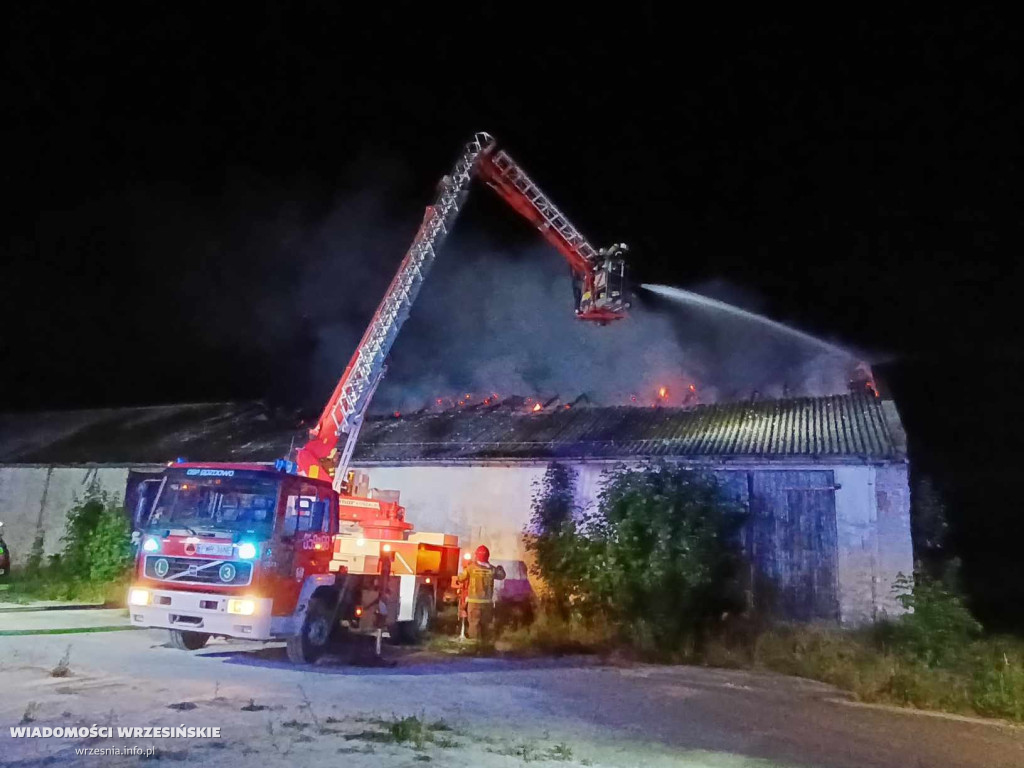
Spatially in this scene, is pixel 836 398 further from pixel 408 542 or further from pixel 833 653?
pixel 408 542

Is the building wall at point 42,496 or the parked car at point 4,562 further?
the building wall at point 42,496

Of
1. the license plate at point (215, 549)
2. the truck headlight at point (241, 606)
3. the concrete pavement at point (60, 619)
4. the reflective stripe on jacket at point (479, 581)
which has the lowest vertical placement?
the concrete pavement at point (60, 619)

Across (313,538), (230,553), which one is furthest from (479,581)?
(230,553)

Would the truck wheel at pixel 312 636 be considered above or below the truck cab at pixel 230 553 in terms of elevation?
below

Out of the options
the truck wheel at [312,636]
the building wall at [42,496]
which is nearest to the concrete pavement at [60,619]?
the truck wheel at [312,636]

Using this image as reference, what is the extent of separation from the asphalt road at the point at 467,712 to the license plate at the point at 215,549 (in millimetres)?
1263

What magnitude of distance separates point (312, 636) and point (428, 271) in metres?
6.20

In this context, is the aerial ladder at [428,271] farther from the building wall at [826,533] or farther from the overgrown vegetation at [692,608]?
the building wall at [826,533]

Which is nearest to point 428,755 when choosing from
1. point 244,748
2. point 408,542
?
point 244,748

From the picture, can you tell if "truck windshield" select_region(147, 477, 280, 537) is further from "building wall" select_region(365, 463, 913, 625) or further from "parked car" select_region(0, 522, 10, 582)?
"parked car" select_region(0, 522, 10, 582)

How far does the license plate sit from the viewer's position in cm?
863

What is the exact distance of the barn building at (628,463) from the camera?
12883mm

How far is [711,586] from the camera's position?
12.2 meters

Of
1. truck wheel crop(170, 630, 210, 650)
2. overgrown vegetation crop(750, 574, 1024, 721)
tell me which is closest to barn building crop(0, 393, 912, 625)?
overgrown vegetation crop(750, 574, 1024, 721)
